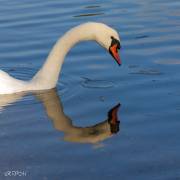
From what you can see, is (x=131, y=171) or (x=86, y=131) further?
(x=86, y=131)

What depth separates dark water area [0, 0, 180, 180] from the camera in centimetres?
716

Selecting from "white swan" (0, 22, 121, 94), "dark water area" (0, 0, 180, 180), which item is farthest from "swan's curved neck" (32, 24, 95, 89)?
"dark water area" (0, 0, 180, 180)

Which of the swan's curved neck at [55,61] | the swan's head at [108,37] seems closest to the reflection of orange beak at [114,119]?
the swan's head at [108,37]

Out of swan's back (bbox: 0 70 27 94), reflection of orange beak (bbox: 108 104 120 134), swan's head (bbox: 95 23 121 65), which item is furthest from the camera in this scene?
swan's back (bbox: 0 70 27 94)

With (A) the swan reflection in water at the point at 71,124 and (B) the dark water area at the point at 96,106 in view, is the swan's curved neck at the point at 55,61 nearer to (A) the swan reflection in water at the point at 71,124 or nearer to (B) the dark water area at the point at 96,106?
(B) the dark water area at the point at 96,106

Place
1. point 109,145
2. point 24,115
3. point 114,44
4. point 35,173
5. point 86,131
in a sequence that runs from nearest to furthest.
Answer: point 35,173 < point 109,145 < point 86,131 < point 24,115 < point 114,44

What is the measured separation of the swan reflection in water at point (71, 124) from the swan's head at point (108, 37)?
2.82 ft

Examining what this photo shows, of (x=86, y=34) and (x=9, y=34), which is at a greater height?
(x=86, y=34)

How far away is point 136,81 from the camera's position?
10.1m

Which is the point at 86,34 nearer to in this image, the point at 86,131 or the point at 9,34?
the point at 86,131

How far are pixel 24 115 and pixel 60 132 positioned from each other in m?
0.72

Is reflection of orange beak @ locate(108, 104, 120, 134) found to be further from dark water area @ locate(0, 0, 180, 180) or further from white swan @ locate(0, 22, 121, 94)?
white swan @ locate(0, 22, 121, 94)

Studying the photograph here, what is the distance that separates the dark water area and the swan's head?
22.5 inches

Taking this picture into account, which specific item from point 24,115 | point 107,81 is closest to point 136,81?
point 107,81
